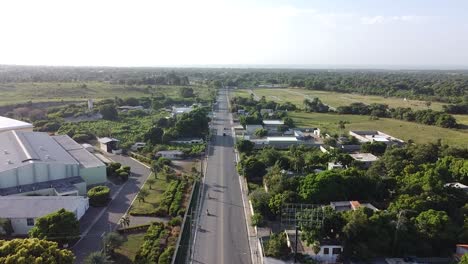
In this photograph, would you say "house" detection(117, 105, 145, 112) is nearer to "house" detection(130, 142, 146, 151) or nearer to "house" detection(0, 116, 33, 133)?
"house" detection(0, 116, 33, 133)

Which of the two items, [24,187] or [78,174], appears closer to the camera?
[24,187]

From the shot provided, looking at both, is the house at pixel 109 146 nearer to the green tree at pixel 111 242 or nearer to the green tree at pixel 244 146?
the green tree at pixel 244 146

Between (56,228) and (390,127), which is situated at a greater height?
(390,127)

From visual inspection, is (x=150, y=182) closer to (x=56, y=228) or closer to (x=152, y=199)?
(x=152, y=199)

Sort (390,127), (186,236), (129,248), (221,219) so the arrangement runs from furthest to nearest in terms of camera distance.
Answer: (390,127) → (221,219) → (186,236) → (129,248)

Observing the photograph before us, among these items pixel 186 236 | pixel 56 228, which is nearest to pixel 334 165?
pixel 186 236

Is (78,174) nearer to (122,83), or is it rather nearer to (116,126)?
(116,126)

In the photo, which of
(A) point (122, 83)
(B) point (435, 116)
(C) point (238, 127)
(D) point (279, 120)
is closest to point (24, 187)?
(C) point (238, 127)
